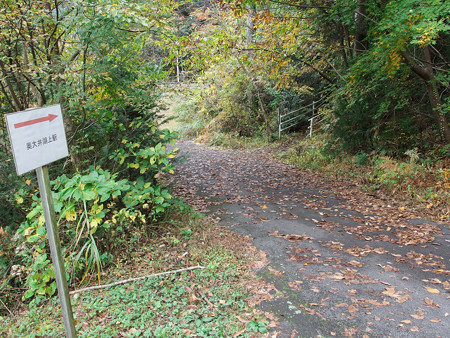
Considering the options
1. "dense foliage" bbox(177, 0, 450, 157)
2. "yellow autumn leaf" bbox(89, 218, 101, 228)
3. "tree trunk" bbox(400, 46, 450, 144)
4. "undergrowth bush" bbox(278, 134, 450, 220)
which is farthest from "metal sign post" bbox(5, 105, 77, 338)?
"tree trunk" bbox(400, 46, 450, 144)

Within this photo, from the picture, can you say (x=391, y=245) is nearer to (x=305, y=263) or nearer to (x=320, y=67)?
(x=305, y=263)

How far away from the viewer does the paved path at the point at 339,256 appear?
335cm

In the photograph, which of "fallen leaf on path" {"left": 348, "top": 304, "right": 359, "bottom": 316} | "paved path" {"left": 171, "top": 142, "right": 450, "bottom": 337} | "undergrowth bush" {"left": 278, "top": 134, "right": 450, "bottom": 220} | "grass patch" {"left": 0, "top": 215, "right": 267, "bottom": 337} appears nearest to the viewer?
"grass patch" {"left": 0, "top": 215, "right": 267, "bottom": 337}

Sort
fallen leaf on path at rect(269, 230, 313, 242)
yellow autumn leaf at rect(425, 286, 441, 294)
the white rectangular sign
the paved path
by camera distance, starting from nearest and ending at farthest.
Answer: the white rectangular sign
the paved path
yellow autumn leaf at rect(425, 286, 441, 294)
fallen leaf on path at rect(269, 230, 313, 242)

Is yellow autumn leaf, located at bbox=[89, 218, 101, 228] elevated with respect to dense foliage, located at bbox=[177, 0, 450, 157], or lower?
lower

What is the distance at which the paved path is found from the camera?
3350 mm

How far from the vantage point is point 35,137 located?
93.0 inches

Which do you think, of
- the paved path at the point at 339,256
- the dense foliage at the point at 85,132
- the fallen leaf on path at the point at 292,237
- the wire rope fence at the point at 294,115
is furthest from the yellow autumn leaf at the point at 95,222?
the wire rope fence at the point at 294,115

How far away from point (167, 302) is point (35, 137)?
2.39 m

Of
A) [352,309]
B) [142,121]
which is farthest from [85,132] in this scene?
[352,309]

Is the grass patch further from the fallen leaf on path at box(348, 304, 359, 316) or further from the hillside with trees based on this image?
the fallen leaf on path at box(348, 304, 359, 316)

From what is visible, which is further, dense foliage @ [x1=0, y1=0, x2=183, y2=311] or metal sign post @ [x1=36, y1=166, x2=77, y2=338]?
dense foliage @ [x1=0, y1=0, x2=183, y2=311]

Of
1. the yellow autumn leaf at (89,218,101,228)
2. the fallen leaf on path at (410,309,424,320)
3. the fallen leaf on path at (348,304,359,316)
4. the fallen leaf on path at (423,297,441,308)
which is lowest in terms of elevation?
the fallen leaf on path at (423,297,441,308)

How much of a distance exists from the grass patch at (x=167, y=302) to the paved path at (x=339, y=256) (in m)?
0.39
